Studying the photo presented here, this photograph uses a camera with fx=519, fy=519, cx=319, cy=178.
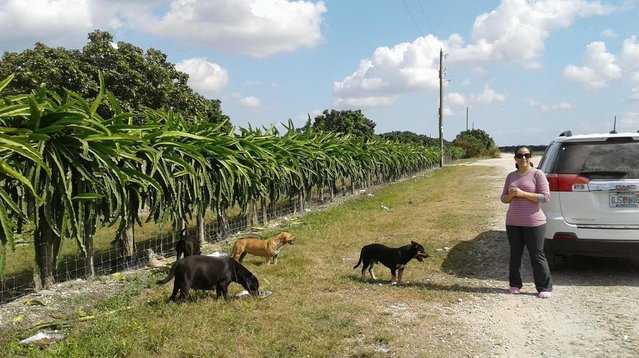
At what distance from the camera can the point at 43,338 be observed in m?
4.40

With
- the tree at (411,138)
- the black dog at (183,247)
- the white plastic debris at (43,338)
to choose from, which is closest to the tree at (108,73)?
the black dog at (183,247)

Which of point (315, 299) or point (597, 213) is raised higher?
point (597, 213)

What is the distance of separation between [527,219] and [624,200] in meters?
1.24

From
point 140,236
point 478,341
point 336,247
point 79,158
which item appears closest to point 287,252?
point 336,247

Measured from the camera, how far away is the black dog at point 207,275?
205 inches

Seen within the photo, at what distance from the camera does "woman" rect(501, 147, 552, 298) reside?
19.1ft

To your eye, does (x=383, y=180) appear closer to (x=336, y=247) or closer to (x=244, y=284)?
(x=336, y=247)

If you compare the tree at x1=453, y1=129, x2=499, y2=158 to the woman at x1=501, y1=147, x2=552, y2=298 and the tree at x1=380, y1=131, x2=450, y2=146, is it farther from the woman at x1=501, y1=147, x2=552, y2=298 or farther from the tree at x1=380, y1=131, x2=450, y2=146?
the woman at x1=501, y1=147, x2=552, y2=298

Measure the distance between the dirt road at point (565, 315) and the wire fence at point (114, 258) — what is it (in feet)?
14.6

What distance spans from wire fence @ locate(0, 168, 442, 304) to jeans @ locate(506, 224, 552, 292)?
459cm

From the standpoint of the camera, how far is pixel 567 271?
6.93m

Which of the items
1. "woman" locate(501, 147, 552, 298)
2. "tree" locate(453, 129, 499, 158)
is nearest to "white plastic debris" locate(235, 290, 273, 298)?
"woman" locate(501, 147, 552, 298)

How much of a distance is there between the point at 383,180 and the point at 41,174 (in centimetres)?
2197

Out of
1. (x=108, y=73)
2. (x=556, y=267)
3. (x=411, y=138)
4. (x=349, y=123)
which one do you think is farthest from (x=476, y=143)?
(x=556, y=267)
